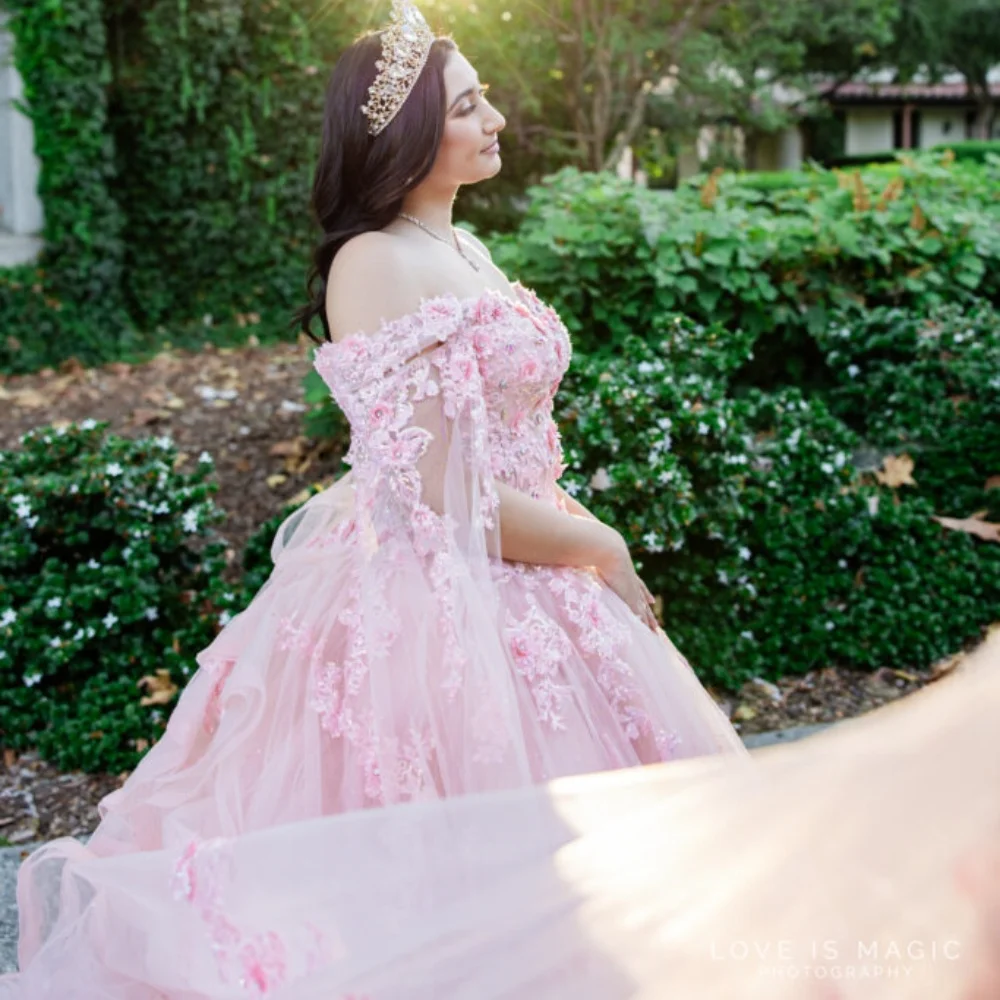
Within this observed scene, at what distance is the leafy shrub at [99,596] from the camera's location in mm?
3951

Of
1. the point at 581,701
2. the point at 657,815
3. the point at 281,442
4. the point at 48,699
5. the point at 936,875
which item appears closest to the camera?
the point at 936,875

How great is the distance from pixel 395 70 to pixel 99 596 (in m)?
2.21

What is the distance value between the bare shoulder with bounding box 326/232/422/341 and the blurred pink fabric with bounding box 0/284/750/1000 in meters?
0.03

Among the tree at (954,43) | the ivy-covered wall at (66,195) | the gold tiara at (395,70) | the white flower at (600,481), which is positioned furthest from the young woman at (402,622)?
the tree at (954,43)

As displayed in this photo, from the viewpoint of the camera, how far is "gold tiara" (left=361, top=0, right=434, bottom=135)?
2383 millimetres

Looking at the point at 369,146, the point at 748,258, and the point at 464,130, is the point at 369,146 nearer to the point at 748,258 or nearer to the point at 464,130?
the point at 464,130

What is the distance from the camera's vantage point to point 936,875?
106cm

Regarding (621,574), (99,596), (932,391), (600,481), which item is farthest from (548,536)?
(932,391)

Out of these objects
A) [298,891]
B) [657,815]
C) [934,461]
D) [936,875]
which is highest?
[936,875]

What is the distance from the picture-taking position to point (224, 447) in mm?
5738

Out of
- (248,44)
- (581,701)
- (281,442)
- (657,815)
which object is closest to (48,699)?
(281,442)

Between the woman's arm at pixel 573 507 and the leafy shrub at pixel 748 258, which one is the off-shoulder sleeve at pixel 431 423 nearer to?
the woman's arm at pixel 573 507

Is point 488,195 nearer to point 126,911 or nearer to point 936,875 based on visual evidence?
point 126,911

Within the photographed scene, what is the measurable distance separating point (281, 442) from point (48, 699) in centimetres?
194
